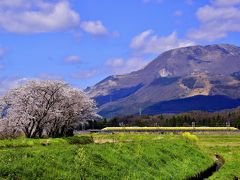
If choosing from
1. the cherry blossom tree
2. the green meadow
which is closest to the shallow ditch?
the green meadow

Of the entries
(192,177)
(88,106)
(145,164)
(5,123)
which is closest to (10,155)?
(145,164)

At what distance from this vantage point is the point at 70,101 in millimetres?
77000

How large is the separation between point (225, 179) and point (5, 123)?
123 feet

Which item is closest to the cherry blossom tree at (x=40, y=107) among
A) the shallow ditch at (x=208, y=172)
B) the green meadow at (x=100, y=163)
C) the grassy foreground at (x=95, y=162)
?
the green meadow at (x=100, y=163)

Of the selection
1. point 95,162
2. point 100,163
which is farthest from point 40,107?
point 95,162

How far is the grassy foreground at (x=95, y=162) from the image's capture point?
76.1ft

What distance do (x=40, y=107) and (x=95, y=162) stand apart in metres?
39.3

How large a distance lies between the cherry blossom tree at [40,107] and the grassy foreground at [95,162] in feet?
58.6

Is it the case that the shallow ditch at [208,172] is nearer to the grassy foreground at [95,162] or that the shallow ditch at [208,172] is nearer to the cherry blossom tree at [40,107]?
the grassy foreground at [95,162]

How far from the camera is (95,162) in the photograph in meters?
29.3

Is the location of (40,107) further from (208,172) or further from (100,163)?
(100,163)

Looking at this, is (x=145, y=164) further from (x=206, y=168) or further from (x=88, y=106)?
(x=88, y=106)

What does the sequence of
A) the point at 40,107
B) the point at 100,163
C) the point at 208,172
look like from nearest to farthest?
the point at 100,163, the point at 208,172, the point at 40,107

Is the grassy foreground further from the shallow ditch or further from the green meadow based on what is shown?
the shallow ditch
